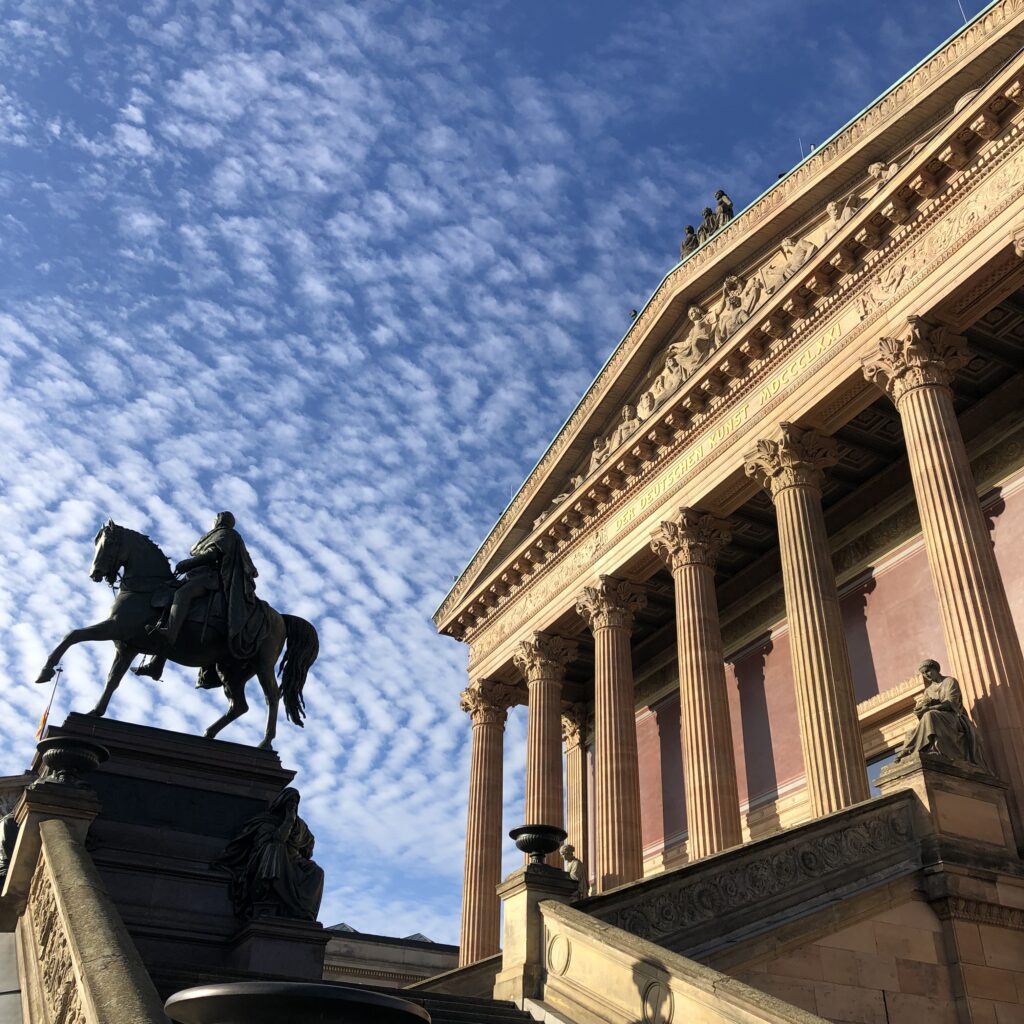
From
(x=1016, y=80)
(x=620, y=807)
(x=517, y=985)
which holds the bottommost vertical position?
(x=517, y=985)

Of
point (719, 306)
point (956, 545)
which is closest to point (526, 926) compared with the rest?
point (956, 545)

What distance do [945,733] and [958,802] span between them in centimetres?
99

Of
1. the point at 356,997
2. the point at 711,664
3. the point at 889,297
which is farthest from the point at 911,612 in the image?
the point at 356,997

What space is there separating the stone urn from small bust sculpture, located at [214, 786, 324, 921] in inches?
65.4

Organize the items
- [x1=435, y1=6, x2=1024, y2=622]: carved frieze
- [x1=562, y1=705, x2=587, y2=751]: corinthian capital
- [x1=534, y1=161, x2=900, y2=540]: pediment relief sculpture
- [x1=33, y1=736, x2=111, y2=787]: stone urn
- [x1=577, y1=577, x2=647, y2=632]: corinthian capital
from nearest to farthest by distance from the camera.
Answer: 1. [x1=33, y1=736, x2=111, y2=787]: stone urn
2. [x1=435, y1=6, x2=1024, y2=622]: carved frieze
3. [x1=534, y1=161, x2=900, y2=540]: pediment relief sculpture
4. [x1=577, y1=577, x2=647, y2=632]: corinthian capital
5. [x1=562, y1=705, x2=587, y2=751]: corinthian capital

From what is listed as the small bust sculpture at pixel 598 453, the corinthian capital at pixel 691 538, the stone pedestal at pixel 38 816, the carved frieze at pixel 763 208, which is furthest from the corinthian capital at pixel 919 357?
the stone pedestal at pixel 38 816

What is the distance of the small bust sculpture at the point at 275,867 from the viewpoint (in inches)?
419

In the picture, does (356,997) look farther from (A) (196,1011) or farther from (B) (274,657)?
(B) (274,657)

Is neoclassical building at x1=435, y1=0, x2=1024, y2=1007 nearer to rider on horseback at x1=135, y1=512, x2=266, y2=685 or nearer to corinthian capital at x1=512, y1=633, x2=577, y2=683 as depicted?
corinthian capital at x1=512, y1=633, x2=577, y2=683

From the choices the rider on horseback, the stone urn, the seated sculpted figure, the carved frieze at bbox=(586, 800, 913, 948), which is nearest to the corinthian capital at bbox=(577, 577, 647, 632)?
the seated sculpted figure

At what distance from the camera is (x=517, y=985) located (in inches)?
396

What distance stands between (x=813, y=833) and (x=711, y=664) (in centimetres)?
905

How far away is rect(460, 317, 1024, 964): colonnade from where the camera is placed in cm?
1552

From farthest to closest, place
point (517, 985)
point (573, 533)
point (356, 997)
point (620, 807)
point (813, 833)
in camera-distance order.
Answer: point (573, 533) → point (620, 807) → point (813, 833) → point (517, 985) → point (356, 997)
